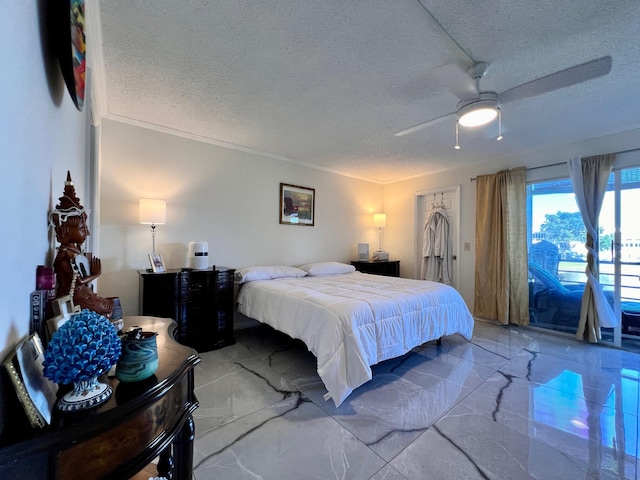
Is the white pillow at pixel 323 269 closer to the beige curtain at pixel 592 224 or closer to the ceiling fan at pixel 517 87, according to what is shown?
the ceiling fan at pixel 517 87

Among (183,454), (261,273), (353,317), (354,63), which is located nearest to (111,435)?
(183,454)

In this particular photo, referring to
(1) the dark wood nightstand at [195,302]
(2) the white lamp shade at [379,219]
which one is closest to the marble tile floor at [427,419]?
(1) the dark wood nightstand at [195,302]

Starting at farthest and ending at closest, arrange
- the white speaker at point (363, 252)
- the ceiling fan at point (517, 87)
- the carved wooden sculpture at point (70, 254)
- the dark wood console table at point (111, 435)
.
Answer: the white speaker at point (363, 252) → the ceiling fan at point (517, 87) → the carved wooden sculpture at point (70, 254) → the dark wood console table at point (111, 435)

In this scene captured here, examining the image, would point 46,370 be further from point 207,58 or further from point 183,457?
point 207,58

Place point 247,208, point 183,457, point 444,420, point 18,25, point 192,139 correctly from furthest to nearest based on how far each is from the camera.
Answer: point 247,208, point 192,139, point 444,420, point 183,457, point 18,25

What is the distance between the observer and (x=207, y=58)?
6.52ft

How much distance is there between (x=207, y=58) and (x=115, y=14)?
0.54 meters

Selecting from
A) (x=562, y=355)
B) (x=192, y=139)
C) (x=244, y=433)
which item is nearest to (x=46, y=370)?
(x=244, y=433)

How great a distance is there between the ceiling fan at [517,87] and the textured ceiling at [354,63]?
6.2 inches

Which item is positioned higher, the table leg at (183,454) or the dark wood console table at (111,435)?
the dark wood console table at (111,435)

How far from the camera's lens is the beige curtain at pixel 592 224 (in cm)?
319

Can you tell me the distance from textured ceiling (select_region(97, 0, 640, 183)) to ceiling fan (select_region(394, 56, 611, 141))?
0.51 feet

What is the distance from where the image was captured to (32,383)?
56cm

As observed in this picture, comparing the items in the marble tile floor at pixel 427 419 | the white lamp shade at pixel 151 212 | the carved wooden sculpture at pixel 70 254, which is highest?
the white lamp shade at pixel 151 212
